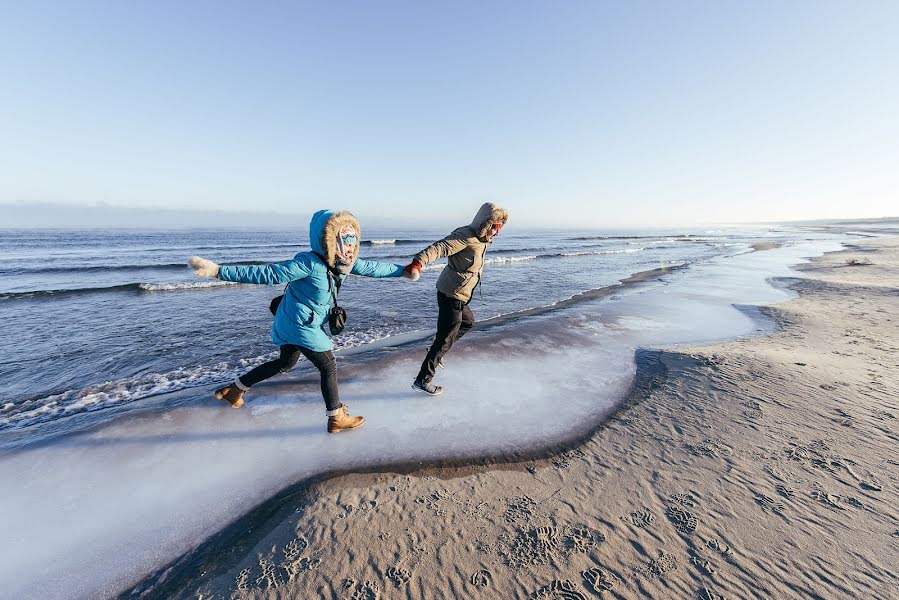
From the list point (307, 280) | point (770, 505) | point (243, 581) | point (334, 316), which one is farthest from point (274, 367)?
point (770, 505)

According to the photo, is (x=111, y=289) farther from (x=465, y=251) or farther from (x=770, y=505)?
(x=770, y=505)

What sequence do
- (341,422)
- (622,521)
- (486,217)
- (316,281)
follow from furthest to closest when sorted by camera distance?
(486,217)
(341,422)
(316,281)
(622,521)

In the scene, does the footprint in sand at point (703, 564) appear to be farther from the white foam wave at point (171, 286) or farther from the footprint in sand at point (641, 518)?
the white foam wave at point (171, 286)

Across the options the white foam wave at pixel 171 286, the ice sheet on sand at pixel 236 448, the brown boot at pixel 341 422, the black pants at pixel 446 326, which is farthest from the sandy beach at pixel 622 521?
the white foam wave at pixel 171 286

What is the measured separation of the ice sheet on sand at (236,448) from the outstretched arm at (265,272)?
1.74 m

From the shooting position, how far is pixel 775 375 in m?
4.73

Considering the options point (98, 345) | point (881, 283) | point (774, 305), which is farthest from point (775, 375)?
point (881, 283)

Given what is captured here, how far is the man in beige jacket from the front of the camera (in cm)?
402

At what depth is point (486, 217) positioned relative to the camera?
4.09m

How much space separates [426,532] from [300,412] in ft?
7.92

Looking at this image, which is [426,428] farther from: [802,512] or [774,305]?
[774,305]

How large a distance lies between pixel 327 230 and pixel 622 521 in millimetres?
3329

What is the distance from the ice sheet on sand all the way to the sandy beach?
0.30m

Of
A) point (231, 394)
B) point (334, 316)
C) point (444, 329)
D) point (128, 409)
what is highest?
point (334, 316)
